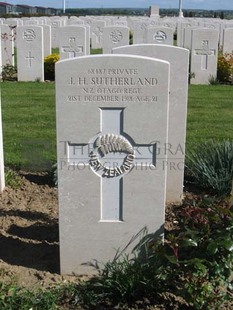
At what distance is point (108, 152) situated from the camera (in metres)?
3.60

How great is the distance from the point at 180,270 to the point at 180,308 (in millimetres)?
267

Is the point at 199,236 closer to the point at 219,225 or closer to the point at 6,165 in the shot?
the point at 219,225

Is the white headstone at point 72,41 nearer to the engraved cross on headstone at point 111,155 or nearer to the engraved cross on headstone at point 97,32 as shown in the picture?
the engraved cross on headstone at point 111,155

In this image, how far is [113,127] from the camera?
11.6 feet

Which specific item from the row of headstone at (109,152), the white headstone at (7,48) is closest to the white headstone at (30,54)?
the white headstone at (7,48)

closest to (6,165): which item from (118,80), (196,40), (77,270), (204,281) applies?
(77,270)

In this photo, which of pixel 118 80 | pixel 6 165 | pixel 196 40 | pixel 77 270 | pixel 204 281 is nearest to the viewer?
pixel 204 281

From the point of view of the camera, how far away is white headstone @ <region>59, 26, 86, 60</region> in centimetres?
1320

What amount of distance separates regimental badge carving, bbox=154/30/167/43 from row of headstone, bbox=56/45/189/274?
36.1ft

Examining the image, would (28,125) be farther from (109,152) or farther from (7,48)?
(7,48)

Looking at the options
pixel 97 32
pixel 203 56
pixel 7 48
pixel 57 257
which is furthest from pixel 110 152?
pixel 97 32

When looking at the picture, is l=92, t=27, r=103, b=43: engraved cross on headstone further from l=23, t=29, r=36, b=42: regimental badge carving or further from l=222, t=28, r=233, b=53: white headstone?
l=23, t=29, r=36, b=42: regimental badge carving

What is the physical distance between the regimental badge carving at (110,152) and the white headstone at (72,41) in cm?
999

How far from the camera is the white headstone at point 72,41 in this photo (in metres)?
13.2
